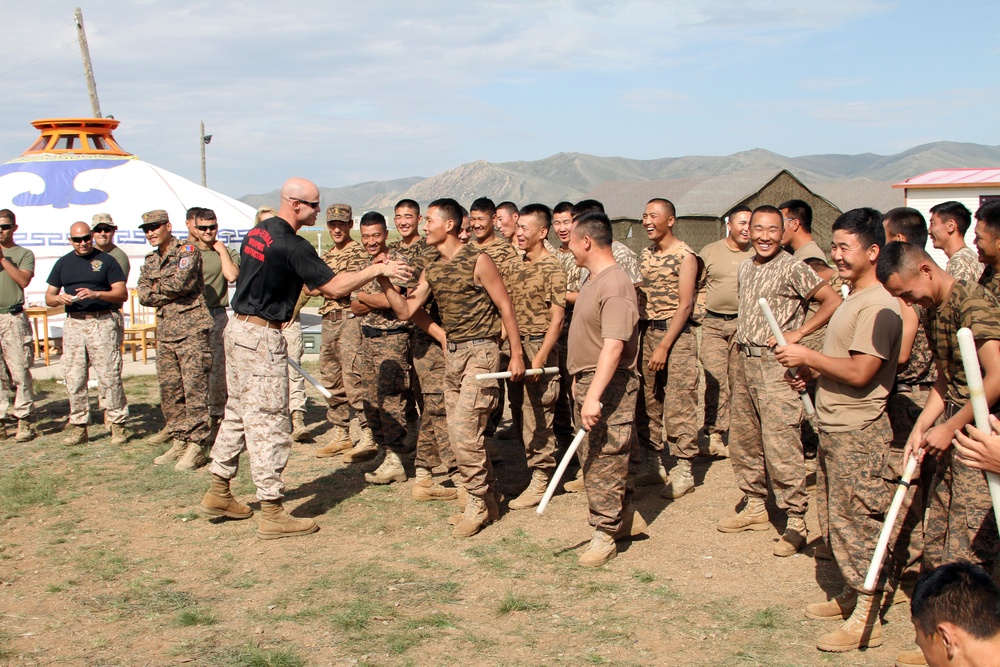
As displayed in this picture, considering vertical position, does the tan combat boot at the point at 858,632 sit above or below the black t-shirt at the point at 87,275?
below

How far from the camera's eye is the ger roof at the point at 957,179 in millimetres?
26422

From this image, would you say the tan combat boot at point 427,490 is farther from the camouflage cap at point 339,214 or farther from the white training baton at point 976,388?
the white training baton at point 976,388

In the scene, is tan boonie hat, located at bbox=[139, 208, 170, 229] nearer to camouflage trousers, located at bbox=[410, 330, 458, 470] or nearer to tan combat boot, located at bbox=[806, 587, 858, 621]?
camouflage trousers, located at bbox=[410, 330, 458, 470]

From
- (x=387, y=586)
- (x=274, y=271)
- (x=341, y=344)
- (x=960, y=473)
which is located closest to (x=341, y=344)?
(x=341, y=344)

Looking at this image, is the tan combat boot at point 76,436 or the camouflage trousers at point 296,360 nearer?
the tan combat boot at point 76,436

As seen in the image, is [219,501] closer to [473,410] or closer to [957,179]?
[473,410]

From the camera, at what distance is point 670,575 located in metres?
5.40

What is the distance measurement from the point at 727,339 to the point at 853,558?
3375 mm

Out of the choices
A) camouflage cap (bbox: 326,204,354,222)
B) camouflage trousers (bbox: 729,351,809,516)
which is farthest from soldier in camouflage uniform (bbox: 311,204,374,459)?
camouflage trousers (bbox: 729,351,809,516)

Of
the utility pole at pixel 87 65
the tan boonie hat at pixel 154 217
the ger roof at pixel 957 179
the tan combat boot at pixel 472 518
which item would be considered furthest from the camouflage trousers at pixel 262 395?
the ger roof at pixel 957 179

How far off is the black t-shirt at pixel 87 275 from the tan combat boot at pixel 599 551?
19.3ft

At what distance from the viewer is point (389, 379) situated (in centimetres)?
736

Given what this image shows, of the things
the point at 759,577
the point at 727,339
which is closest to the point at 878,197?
the point at 727,339

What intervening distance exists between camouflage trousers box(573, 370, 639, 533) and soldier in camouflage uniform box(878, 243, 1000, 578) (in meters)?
1.77
